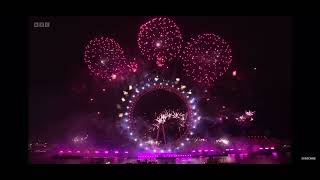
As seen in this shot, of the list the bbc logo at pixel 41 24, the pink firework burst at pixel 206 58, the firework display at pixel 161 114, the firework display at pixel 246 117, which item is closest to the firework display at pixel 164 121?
the firework display at pixel 161 114

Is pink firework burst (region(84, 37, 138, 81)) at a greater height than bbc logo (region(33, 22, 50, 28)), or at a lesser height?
lesser

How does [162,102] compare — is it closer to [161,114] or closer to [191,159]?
[161,114]

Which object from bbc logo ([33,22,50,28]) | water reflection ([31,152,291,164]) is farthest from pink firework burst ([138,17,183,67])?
water reflection ([31,152,291,164])

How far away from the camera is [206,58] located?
15.4ft

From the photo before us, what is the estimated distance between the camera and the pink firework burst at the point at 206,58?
446 cm

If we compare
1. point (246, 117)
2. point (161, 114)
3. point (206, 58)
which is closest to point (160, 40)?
point (206, 58)

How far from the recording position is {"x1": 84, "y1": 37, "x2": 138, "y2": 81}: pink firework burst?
4500mm

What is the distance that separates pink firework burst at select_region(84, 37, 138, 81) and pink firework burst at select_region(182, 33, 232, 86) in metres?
0.61

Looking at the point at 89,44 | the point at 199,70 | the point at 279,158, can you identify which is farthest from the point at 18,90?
the point at 279,158

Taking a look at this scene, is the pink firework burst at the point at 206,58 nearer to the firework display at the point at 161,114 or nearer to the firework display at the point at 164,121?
the firework display at the point at 161,114

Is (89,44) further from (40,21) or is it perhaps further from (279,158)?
(279,158)

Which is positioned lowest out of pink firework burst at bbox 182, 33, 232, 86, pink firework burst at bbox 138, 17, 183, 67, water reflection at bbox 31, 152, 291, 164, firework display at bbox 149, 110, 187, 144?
water reflection at bbox 31, 152, 291, 164

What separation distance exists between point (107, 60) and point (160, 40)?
627 millimetres

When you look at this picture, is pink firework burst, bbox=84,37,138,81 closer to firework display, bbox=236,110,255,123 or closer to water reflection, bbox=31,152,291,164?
water reflection, bbox=31,152,291,164
